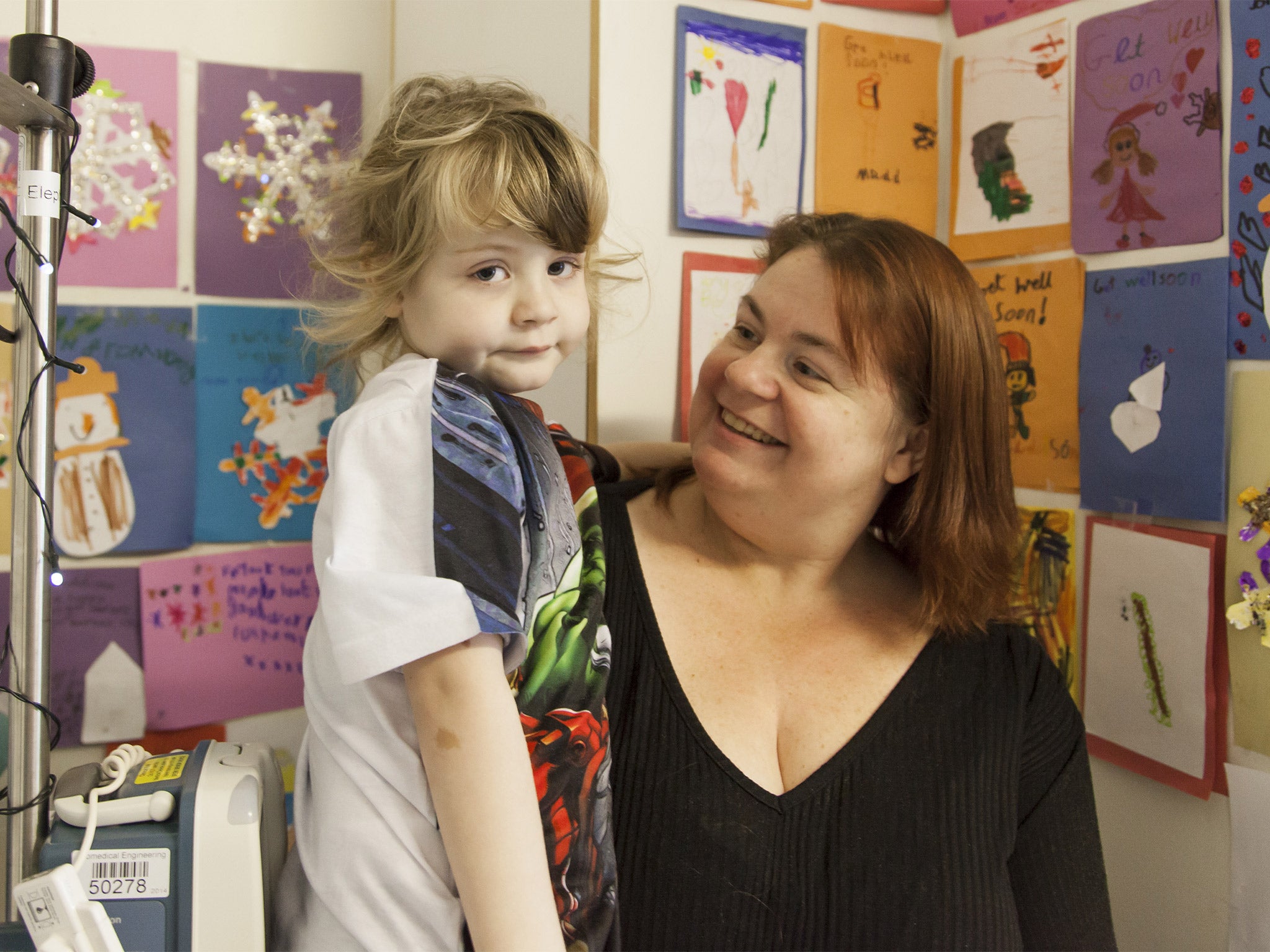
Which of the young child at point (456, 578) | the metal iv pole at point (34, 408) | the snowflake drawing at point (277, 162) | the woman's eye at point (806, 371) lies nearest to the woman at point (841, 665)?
the woman's eye at point (806, 371)

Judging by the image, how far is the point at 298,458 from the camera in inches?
60.6

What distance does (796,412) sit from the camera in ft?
3.44

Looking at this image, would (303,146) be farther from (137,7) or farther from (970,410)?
(970,410)

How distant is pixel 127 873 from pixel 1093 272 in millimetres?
1411

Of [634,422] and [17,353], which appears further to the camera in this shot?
[634,422]

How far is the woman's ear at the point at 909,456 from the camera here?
44.7 inches

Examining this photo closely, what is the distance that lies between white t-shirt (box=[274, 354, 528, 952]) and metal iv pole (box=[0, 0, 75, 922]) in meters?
0.24

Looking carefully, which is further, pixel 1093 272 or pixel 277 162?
pixel 277 162

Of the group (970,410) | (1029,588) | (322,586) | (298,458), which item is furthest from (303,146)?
(1029,588)

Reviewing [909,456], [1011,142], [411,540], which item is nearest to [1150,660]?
[909,456]

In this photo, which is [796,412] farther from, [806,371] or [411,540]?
[411,540]

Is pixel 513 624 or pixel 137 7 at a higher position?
pixel 137 7

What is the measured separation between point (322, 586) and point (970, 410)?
0.77 meters

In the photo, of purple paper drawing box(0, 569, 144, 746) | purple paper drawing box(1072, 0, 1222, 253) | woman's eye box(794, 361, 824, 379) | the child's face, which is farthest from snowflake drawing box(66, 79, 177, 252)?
purple paper drawing box(1072, 0, 1222, 253)
